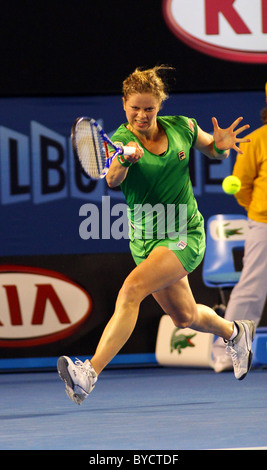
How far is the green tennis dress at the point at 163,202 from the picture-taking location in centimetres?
545

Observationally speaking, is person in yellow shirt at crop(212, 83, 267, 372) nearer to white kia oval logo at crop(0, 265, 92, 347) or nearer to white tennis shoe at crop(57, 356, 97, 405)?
white kia oval logo at crop(0, 265, 92, 347)

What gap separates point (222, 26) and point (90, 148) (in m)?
3.81

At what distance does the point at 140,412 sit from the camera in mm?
5859

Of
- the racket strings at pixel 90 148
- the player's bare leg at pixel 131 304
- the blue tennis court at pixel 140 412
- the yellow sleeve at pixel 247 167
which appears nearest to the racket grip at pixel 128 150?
the racket strings at pixel 90 148

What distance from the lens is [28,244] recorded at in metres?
8.81

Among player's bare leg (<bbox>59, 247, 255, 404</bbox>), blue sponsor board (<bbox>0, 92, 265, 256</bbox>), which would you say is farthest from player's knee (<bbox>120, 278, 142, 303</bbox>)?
blue sponsor board (<bbox>0, 92, 265, 256</bbox>)

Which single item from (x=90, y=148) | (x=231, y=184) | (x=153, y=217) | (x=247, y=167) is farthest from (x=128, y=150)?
(x=247, y=167)

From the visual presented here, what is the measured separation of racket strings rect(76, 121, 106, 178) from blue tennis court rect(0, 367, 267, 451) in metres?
1.41

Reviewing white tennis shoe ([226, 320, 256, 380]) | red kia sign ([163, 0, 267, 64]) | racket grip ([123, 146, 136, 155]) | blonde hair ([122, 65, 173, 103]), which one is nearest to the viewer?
racket grip ([123, 146, 136, 155])

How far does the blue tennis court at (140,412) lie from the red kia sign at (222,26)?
9.53 ft

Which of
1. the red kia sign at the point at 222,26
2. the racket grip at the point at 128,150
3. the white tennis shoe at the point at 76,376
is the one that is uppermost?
the red kia sign at the point at 222,26

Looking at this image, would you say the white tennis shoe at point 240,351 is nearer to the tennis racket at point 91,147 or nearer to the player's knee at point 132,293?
the player's knee at point 132,293

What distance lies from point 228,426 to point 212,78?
4461 millimetres

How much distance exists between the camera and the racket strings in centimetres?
525
